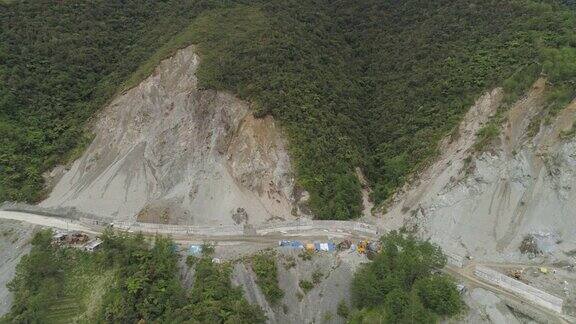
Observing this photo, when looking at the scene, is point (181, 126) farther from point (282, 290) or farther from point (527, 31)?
point (527, 31)

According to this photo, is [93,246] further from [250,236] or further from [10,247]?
[250,236]

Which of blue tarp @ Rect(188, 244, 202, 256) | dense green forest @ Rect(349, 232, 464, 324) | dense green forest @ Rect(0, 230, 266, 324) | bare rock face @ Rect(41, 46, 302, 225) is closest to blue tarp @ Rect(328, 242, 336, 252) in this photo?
dense green forest @ Rect(349, 232, 464, 324)

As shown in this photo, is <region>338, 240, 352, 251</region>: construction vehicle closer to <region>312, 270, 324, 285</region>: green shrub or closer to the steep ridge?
<region>312, 270, 324, 285</region>: green shrub

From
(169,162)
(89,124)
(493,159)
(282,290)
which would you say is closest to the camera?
(282,290)

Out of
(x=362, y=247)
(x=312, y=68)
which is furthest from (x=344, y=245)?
(x=312, y=68)

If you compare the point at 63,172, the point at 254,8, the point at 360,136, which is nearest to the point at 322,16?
the point at 254,8

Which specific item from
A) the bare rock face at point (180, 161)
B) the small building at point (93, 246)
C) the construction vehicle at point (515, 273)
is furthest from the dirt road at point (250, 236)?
the small building at point (93, 246)
